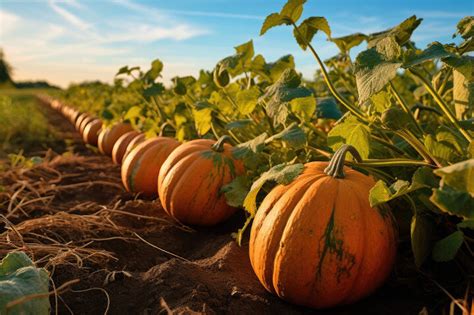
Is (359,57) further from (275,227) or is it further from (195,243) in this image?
(195,243)

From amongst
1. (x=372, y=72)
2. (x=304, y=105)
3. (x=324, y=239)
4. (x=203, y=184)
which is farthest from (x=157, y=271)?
(x=372, y=72)

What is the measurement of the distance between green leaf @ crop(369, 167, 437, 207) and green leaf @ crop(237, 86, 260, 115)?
1125 millimetres

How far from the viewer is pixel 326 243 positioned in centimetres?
169

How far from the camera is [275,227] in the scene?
1790mm

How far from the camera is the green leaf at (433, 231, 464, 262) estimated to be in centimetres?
158

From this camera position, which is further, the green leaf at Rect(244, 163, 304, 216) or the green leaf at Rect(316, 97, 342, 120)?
the green leaf at Rect(316, 97, 342, 120)

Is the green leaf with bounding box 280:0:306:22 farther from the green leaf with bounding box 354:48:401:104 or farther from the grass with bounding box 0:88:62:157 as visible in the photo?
the grass with bounding box 0:88:62:157

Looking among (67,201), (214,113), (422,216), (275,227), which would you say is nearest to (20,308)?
(275,227)

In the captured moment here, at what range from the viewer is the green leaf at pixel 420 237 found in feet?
5.57

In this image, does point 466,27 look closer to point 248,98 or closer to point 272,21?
point 272,21

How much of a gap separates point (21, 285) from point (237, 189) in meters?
1.28

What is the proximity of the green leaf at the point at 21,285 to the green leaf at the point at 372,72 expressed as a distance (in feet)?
3.96

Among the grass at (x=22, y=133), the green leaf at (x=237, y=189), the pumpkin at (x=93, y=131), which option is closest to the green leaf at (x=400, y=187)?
the green leaf at (x=237, y=189)

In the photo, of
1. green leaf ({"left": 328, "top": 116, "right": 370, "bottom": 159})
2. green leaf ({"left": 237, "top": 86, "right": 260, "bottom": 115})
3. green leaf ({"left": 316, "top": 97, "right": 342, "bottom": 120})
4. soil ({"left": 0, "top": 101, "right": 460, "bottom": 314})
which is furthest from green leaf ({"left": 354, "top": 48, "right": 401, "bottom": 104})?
green leaf ({"left": 237, "top": 86, "right": 260, "bottom": 115})
